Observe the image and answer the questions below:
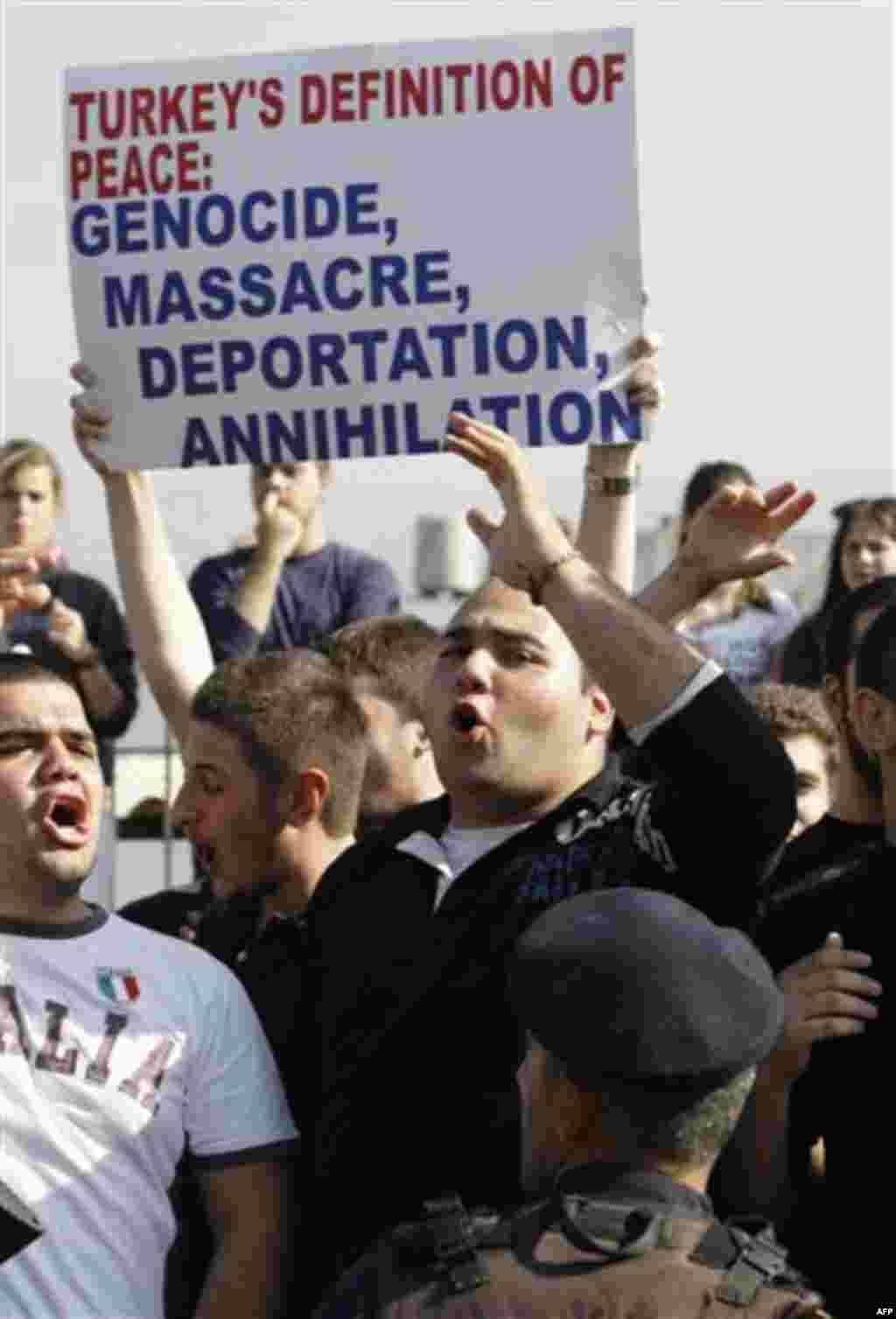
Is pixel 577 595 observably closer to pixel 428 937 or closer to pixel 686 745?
pixel 686 745

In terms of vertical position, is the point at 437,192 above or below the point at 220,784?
above

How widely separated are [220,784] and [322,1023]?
80 centimetres

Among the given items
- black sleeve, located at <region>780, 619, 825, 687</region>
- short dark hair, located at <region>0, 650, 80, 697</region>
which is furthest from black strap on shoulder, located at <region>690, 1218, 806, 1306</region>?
black sleeve, located at <region>780, 619, 825, 687</region>

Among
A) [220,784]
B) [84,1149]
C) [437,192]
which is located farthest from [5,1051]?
[437,192]

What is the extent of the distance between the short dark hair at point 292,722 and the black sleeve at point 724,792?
4.23 feet

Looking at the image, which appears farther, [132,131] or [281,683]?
[132,131]

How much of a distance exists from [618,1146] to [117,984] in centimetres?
153

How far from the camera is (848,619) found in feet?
17.6

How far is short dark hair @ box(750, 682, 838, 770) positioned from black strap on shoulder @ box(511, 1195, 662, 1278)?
316 cm

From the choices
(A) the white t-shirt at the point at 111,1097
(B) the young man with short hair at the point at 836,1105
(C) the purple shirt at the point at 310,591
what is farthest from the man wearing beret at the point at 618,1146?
(C) the purple shirt at the point at 310,591

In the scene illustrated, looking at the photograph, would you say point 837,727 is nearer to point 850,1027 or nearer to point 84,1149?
point 850,1027

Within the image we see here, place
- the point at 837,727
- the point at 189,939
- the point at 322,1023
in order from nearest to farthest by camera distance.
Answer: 1. the point at 322,1023
2. the point at 837,727
3. the point at 189,939

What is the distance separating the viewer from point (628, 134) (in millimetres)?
5641

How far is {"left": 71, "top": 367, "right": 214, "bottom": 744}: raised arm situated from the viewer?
19.5 feet
